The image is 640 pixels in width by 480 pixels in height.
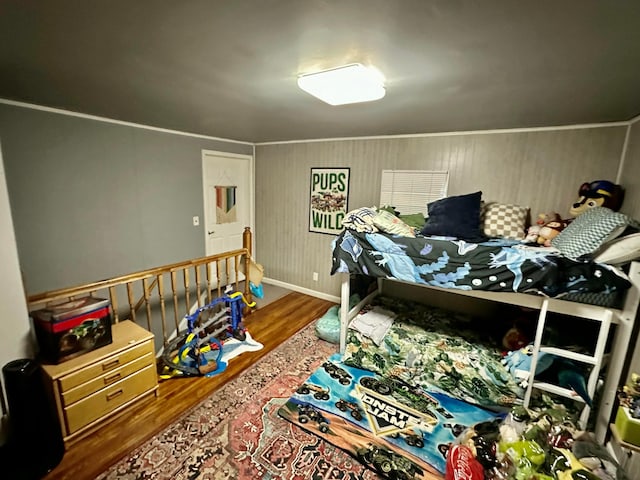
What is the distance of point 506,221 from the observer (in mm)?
2562

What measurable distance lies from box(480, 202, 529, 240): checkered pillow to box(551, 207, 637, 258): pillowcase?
608 millimetres

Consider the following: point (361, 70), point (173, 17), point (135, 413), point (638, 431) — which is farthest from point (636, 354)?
point (135, 413)

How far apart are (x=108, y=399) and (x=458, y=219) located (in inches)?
117

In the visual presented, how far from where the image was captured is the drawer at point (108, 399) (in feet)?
5.58

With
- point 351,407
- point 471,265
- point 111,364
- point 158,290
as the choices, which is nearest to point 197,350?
point 111,364

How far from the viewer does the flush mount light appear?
1.42 metres

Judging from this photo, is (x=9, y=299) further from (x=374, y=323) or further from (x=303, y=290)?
(x=303, y=290)

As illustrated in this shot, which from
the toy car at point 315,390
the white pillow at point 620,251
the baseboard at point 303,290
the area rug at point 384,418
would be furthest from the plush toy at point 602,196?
the baseboard at point 303,290

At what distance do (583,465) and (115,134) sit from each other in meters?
4.20

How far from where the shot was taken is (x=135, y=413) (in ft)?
6.41

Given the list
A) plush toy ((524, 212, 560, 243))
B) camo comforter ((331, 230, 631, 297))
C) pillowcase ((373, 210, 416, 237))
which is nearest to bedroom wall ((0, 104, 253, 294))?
camo comforter ((331, 230, 631, 297))

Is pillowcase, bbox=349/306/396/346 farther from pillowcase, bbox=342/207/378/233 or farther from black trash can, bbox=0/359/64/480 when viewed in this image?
black trash can, bbox=0/359/64/480

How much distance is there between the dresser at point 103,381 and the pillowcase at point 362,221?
5.93 feet

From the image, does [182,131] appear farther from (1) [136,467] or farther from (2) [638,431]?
(2) [638,431]
